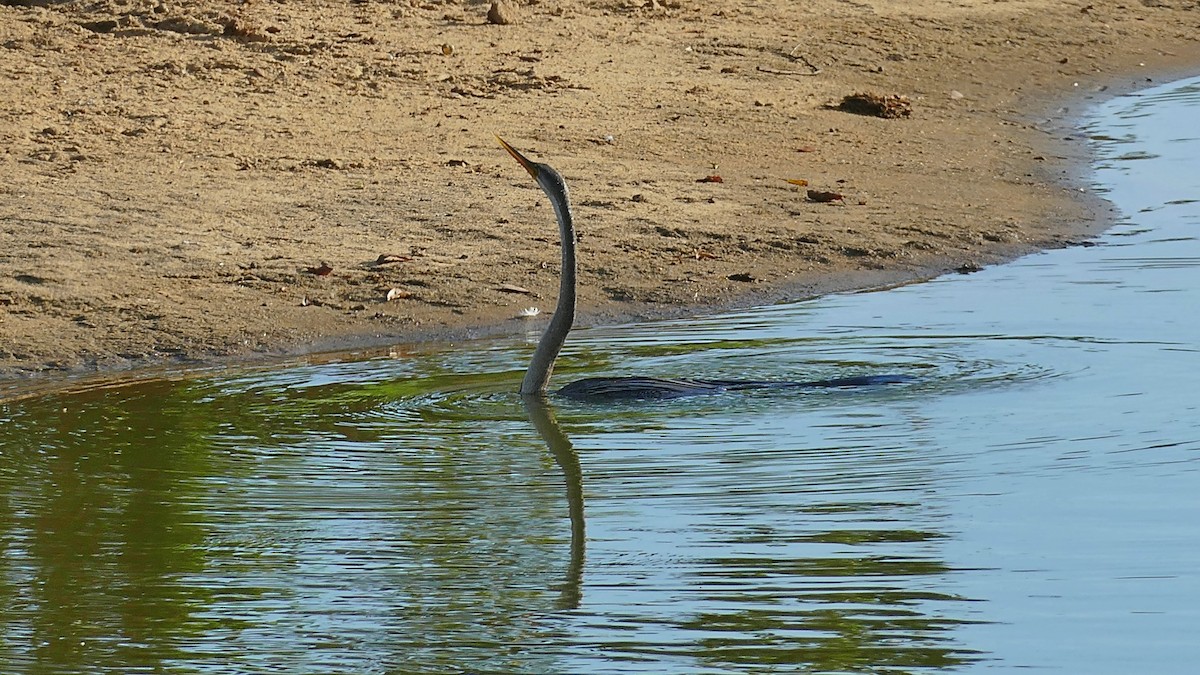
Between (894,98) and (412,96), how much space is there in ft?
12.1

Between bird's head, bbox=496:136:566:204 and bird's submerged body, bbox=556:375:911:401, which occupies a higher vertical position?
bird's head, bbox=496:136:566:204

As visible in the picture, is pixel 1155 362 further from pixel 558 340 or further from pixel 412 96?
pixel 412 96

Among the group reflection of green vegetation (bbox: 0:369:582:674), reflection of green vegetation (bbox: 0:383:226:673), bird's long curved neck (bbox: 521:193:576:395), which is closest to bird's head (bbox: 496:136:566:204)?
bird's long curved neck (bbox: 521:193:576:395)

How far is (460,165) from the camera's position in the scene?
11312 millimetres

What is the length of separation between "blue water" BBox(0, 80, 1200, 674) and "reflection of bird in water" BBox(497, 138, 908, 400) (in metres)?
0.11

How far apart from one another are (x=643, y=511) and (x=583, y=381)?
1652 millimetres

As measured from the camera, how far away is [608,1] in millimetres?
16031

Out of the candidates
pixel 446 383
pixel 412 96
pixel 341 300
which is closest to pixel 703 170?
pixel 412 96

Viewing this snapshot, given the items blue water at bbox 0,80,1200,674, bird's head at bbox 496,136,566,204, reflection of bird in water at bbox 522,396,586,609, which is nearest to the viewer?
blue water at bbox 0,80,1200,674

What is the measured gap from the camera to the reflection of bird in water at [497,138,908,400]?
283 inches

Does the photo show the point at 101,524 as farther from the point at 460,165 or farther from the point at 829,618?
the point at 460,165

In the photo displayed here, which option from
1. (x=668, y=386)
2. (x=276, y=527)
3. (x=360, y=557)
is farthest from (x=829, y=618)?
(x=668, y=386)

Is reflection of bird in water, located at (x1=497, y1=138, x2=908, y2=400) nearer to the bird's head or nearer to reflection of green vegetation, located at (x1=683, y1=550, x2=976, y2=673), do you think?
the bird's head

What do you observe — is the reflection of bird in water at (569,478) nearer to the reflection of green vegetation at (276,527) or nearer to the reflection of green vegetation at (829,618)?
the reflection of green vegetation at (276,527)
